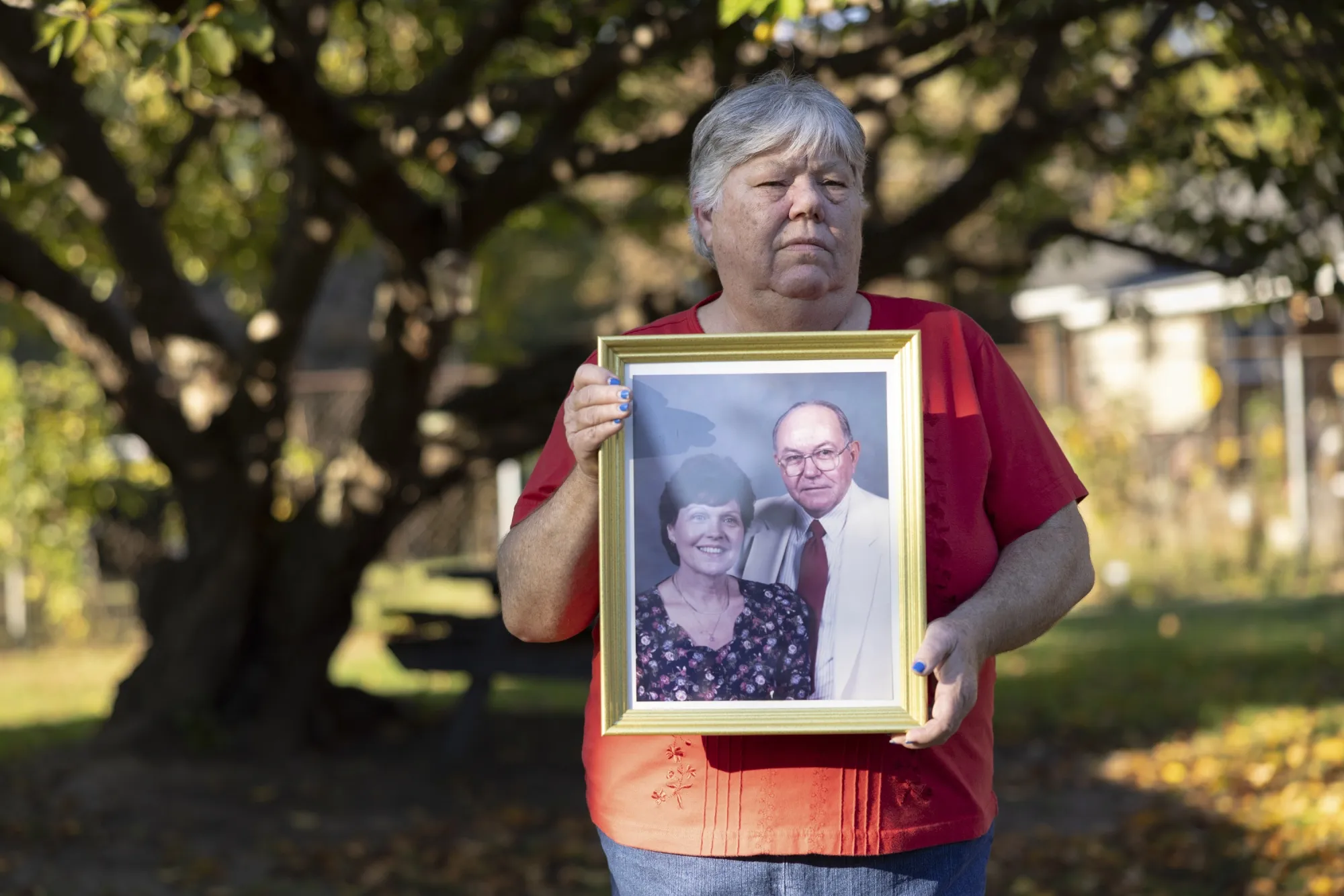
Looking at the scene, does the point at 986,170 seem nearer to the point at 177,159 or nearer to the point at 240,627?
the point at 240,627

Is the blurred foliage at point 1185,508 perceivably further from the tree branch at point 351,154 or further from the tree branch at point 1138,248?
the tree branch at point 351,154

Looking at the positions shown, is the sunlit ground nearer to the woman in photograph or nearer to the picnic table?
the picnic table

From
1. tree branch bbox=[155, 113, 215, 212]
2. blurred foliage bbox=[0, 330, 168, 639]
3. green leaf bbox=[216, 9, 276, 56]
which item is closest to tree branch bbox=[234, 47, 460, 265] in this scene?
green leaf bbox=[216, 9, 276, 56]

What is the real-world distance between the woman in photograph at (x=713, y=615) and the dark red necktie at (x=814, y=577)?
12 millimetres

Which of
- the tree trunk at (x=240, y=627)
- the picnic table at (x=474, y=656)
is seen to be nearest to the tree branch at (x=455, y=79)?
the tree trunk at (x=240, y=627)

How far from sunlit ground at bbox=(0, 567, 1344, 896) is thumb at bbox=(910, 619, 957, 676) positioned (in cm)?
400

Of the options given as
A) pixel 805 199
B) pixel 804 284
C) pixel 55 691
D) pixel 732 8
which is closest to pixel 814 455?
pixel 804 284

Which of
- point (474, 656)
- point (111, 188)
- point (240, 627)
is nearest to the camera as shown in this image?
point (111, 188)

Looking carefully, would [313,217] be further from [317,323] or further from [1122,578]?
[317,323]

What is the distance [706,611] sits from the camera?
75.9 inches

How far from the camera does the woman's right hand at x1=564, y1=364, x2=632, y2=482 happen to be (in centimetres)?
187

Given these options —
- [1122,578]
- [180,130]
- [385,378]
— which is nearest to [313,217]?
[385,378]

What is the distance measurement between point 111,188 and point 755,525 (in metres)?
5.63

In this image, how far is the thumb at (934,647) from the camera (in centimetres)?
184
